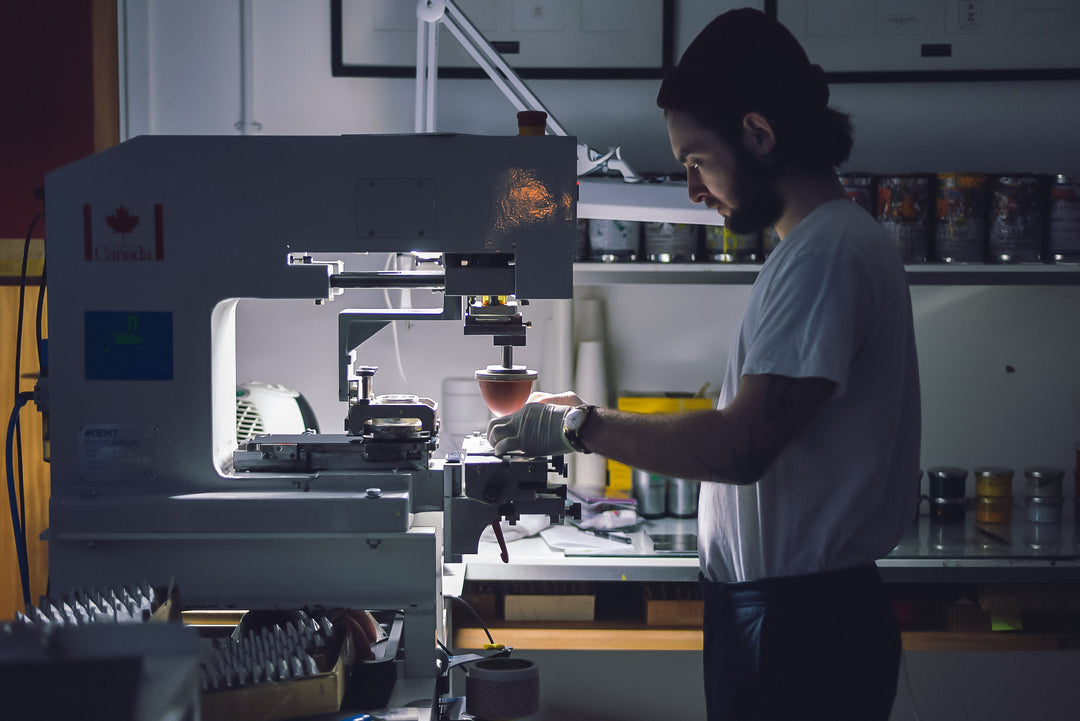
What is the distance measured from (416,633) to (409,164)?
25.6 inches

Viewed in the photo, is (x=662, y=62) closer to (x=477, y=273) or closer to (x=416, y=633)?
(x=477, y=273)

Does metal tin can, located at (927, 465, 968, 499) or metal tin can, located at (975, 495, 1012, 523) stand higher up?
metal tin can, located at (927, 465, 968, 499)

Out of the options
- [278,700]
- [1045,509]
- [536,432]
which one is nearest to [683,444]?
[536,432]

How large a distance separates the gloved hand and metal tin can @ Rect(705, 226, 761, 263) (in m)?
1.03

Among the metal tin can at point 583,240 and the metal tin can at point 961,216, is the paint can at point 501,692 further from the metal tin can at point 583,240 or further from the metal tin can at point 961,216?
the metal tin can at point 961,216

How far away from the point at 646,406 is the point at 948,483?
0.79m

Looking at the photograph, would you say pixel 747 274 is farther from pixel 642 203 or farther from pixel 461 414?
pixel 461 414

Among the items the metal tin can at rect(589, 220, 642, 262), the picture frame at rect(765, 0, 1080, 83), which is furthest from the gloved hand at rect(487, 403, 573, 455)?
the picture frame at rect(765, 0, 1080, 83)

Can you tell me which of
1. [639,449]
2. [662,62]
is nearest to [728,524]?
[639,449]

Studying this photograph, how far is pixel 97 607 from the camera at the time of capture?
3.48ft

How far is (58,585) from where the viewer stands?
4.09 ft

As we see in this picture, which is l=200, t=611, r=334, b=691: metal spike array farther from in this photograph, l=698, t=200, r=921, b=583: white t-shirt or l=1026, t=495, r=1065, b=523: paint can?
l=1026, t=495, r=1065, b=523: paint can

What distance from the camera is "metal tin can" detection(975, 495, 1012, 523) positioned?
225 centimetres

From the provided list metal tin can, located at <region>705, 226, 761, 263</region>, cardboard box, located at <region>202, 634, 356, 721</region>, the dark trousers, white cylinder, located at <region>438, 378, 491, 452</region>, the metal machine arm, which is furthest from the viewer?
white cylinder, located at <region>438, 378, 491, 452</region>
